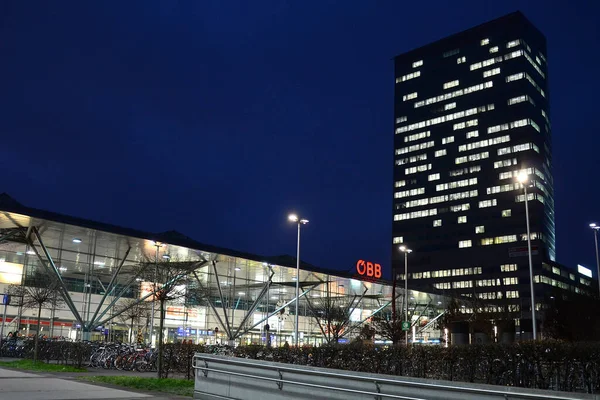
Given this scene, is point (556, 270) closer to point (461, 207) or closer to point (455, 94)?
point (461, 207)

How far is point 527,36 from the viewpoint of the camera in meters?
173

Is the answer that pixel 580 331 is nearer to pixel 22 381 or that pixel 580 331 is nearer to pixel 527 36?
pixel 22 381

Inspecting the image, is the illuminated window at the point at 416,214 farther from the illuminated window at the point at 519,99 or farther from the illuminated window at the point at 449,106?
the illuminated window at the point at 519,99

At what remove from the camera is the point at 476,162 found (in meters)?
170

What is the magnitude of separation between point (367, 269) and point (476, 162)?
122509mm

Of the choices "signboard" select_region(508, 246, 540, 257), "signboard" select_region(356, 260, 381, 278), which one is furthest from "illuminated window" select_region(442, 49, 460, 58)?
"signboard" select_region(356, 260, 381, 278)

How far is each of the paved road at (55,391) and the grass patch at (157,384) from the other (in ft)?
3.56

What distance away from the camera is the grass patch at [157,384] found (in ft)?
52.6

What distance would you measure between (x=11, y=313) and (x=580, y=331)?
5122cm

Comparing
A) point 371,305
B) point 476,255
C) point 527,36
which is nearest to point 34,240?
point 371,305

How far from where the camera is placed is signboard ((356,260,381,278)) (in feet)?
178

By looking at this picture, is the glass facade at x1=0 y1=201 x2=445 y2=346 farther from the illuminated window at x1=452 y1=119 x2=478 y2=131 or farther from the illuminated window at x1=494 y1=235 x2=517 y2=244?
the illuminated window at x1=452 y1=119 x2=478 y2=131

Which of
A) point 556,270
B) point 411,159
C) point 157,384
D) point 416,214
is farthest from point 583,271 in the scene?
point 157,384

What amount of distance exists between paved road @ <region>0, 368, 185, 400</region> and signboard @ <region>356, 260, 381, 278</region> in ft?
127
